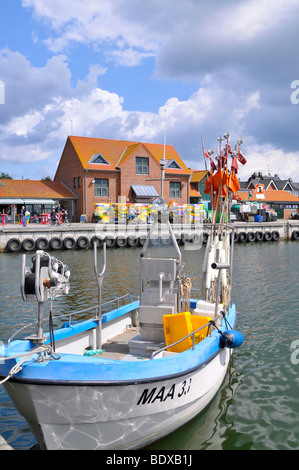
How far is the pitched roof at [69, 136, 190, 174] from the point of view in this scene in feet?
156

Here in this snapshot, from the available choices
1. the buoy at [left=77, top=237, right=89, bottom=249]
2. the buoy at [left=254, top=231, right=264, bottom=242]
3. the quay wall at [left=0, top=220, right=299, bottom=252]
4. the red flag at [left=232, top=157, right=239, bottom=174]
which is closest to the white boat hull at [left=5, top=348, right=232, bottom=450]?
the red flag at [left=232, top=157, right=239, bottom=174]

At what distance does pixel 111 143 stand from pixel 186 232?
1876cm

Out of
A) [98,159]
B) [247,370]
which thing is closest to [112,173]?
[98,159]

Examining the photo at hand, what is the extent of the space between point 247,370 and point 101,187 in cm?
4010

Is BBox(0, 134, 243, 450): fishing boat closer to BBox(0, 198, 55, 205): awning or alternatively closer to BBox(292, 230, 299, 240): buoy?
BBox(0, 198, 55, 205): awning

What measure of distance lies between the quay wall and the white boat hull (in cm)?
2612

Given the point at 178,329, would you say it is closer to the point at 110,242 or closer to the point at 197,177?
the point at 110,242

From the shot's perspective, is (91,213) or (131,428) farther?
(91,213)

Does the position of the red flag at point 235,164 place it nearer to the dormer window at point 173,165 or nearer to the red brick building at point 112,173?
the red brick building at point 112,173

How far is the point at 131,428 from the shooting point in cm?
561

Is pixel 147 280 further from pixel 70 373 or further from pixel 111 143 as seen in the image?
pixel 111 143

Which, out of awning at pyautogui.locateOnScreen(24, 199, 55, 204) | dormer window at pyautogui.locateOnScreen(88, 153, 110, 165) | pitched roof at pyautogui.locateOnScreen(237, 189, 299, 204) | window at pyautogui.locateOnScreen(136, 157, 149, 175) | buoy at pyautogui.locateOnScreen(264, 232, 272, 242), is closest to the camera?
buoy at pyautogui.locateOnScreen(264, 232, 272, 242)
